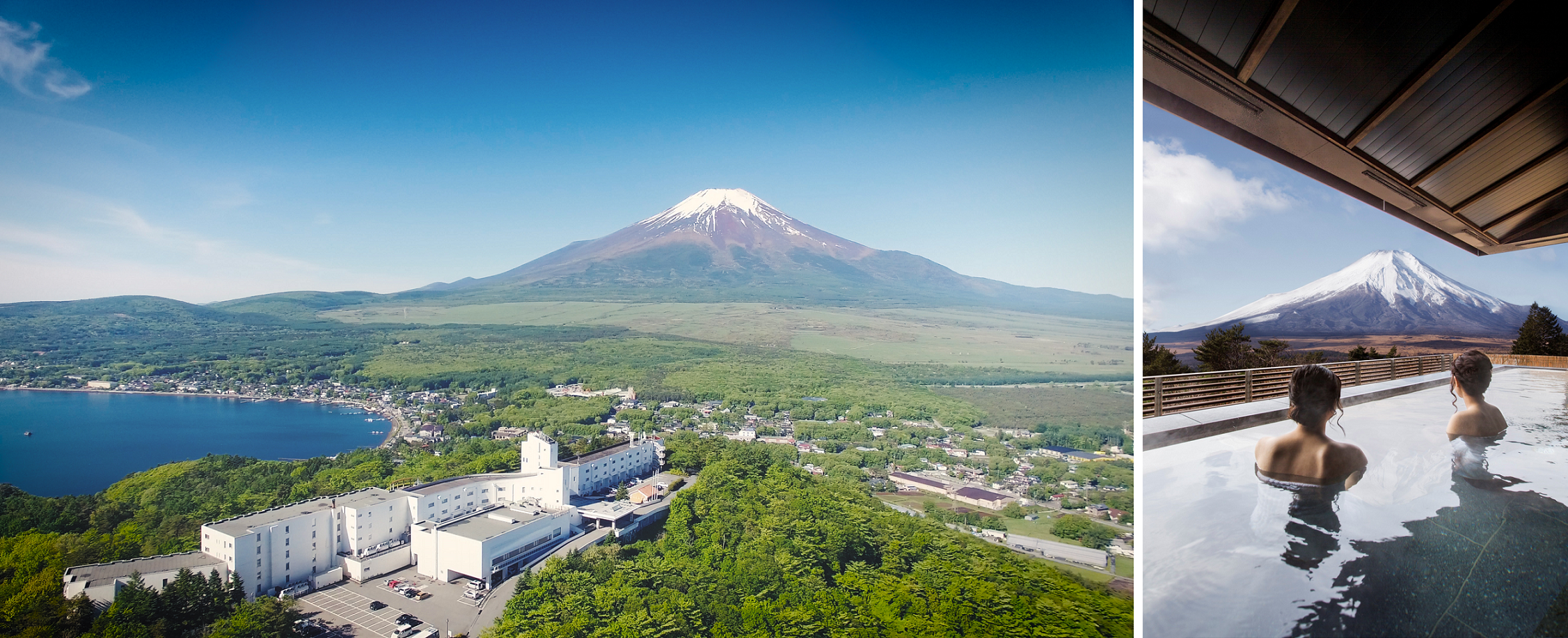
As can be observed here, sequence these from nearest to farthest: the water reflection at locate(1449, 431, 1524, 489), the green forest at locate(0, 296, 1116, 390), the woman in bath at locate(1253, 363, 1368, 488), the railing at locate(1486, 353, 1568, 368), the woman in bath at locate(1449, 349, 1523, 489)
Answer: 1. the woman in bath at locate(1253, 363, 1368, 488)
2. the water reflection at locate(1449, 431, 1524, 489)
3. the woman in bath at locate(1449, 349, 1523, 489)
4. the green forest at locate(0, 296, 1116, 390)
5. the railing at locate(1486, 353, 1568, 368)

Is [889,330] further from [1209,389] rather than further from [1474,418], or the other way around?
[1474,418]

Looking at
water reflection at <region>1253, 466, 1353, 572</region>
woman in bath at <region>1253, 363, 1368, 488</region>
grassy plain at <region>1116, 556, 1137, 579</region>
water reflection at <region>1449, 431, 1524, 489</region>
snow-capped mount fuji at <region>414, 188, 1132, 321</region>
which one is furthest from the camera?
snow-capped mount fuji at <region>414, 188, 1132, 321</region>

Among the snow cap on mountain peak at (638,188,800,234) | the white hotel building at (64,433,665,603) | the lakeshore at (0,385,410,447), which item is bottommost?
the white hotel building at (64,433,665,603)

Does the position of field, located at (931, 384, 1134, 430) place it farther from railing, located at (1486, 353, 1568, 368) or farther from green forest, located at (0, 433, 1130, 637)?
railing, located at (1486, 353, 1568, 368)

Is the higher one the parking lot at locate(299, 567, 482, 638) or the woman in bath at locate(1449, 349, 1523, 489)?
the woman in bath at locate(1449, 349, 1523, 489)

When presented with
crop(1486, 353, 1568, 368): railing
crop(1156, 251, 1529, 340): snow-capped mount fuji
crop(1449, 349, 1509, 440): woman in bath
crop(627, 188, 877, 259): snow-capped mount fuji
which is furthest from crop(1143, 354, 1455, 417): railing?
A: crop(1486, 353, 1568, 368): railing

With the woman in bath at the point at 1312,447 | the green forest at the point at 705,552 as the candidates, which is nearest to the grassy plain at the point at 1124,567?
the green forest at the point at 705,552

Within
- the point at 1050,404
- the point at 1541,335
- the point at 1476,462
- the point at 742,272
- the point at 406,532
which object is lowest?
the point at 406,532

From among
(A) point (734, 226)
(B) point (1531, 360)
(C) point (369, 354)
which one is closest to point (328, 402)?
(C) point (369, 354)
